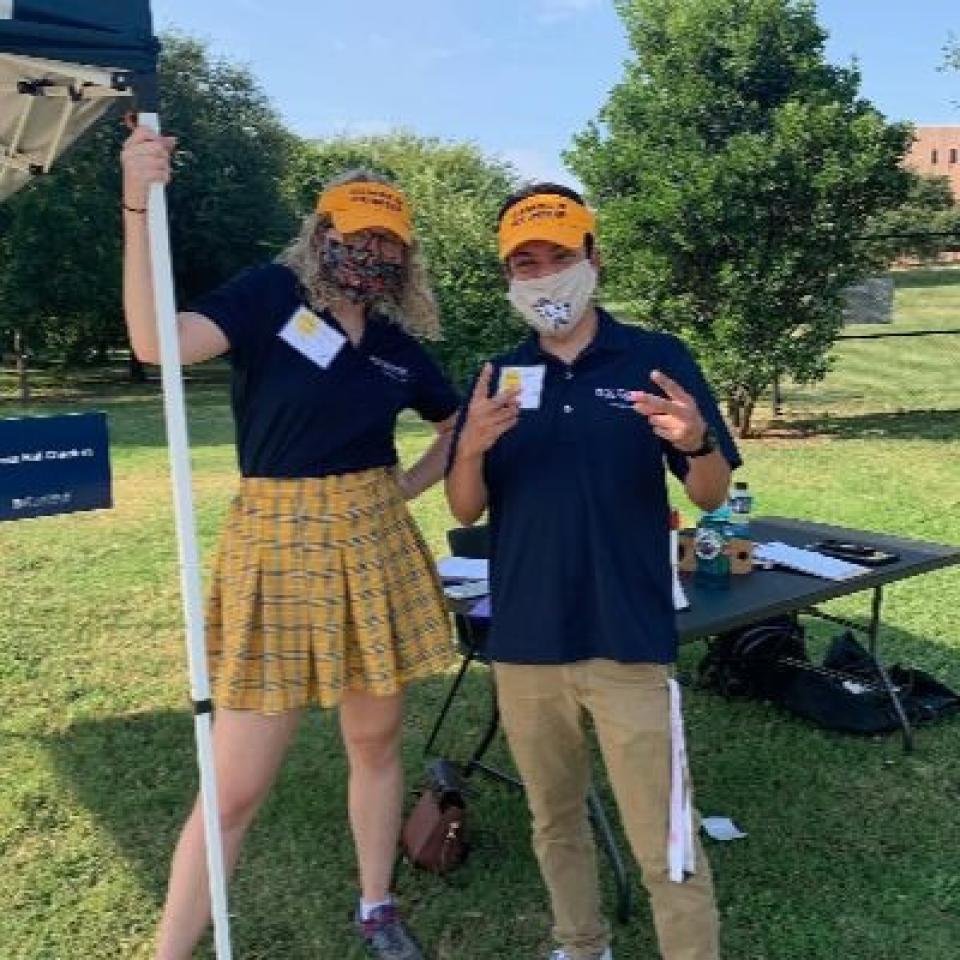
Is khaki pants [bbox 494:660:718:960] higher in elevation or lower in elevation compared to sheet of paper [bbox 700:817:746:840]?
higher

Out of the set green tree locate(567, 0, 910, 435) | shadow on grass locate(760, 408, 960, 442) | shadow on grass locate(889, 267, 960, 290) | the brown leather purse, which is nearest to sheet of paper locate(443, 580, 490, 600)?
the brown leather purse

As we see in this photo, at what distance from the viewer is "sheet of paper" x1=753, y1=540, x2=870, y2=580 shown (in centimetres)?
387

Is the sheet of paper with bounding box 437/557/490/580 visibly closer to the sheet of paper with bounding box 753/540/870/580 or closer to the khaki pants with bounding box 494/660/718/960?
the sheet of paper with bounding box 753/540/870/580

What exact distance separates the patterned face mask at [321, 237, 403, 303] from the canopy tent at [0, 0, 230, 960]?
411 millimetres

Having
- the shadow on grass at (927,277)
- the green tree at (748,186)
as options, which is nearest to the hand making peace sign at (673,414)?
the green tree at (748,186)

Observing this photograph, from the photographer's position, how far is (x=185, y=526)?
222 centimetres

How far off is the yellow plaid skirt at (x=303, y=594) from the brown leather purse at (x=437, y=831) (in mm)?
888

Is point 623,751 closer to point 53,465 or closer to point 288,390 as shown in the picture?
point 288,390

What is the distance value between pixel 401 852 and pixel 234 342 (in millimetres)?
1734

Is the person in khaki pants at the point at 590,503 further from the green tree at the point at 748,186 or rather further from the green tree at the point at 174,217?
the green tree at the point at 174,217

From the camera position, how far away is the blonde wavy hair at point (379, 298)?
247 cm

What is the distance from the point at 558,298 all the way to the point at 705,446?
16.8 inches

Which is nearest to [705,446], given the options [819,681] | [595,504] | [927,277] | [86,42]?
[595,504]

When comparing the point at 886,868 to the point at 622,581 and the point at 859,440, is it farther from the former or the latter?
the point at 859,440
